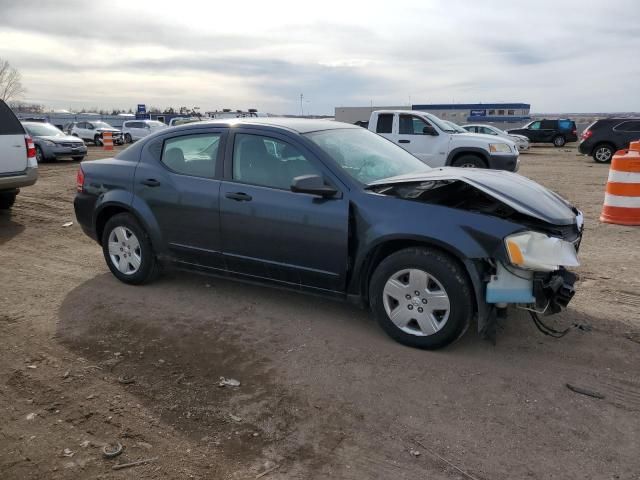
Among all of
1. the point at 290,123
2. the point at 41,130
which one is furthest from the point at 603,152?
the point at 41,130

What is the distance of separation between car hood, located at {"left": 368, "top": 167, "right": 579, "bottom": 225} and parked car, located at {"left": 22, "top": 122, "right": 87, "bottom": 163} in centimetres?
1719

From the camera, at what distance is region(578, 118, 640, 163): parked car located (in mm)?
19344

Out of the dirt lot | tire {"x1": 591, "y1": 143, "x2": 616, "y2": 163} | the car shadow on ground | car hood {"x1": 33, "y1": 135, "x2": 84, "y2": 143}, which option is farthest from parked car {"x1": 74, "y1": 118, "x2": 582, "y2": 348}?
tire {"x1": 591, "y1": 143, "x2": 616, "y2": 163}

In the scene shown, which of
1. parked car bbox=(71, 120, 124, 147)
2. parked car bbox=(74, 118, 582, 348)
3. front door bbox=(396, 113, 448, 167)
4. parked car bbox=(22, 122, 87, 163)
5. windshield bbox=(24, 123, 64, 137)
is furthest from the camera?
parked car bbox=(71, 120, 124, 147)

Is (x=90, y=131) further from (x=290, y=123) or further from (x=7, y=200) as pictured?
(x=290, y=123)

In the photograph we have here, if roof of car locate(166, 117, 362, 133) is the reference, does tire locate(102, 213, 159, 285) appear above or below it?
below

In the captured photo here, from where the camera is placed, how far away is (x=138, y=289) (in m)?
5.25

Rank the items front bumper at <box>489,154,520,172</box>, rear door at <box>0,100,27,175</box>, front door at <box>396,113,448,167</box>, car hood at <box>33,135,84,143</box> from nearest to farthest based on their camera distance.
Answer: rear door at <box>0,100,27,175</box>, front bumper at <box>489,154,520,172</box>, front door at <box>396,113,448,167</box>, car hood at <box>33,135,84,143</box>

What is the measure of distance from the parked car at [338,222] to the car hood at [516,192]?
16 millimetres

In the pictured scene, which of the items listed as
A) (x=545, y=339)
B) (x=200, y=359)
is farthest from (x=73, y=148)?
(x=545, y=339)

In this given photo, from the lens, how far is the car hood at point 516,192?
371 cm

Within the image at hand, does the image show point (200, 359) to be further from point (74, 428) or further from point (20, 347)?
point (20, 347)

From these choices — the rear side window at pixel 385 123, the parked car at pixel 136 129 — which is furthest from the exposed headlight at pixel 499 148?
the parked car at pixel 136 129

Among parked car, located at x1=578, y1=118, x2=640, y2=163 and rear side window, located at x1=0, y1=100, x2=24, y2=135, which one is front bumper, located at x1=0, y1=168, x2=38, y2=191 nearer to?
rear side window, located at x1=0, y1=100, x2=24, y2=135
